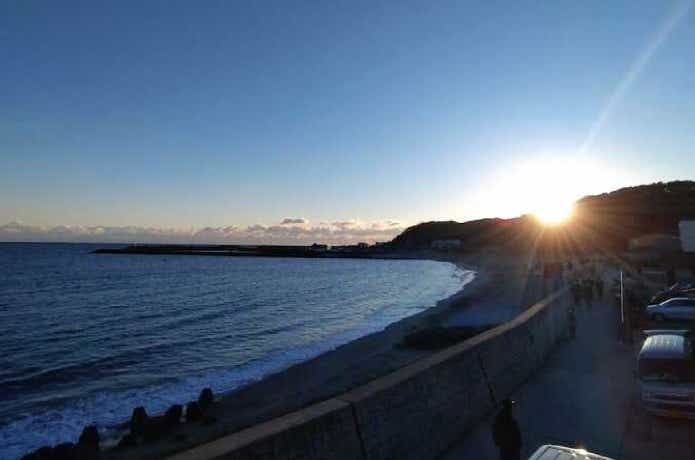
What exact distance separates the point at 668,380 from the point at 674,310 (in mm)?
13880

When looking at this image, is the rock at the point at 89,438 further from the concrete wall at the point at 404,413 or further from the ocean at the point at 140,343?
the concrete wall at the point at 404,413

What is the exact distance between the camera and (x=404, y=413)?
7480mm

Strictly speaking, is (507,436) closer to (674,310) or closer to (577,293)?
(674,310)

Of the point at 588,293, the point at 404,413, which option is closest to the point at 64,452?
the point at 404,413

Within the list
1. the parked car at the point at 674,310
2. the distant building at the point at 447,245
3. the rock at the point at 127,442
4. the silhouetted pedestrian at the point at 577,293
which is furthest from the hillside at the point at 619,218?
the rock at the point at 127,442

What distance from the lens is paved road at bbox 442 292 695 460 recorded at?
8672 millimetres

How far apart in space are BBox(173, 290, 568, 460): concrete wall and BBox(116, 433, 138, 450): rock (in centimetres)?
795

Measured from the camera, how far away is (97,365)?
20.6 metres

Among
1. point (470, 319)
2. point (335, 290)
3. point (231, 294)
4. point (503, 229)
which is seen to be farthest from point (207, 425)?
point (503, 229)

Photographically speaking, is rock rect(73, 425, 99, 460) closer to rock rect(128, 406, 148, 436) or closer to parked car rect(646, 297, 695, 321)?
rock rect(128, 406, 148, 436)

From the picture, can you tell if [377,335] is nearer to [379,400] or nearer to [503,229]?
[379,400]

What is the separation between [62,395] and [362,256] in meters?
162

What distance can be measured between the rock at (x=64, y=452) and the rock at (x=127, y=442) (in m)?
1.09

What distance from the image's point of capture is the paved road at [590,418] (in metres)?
8.67
